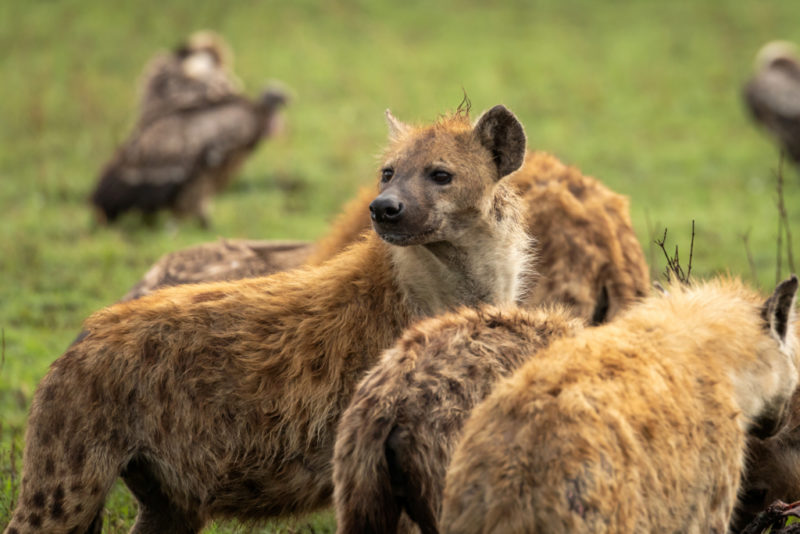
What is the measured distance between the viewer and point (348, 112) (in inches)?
552

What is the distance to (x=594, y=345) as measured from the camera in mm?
2900

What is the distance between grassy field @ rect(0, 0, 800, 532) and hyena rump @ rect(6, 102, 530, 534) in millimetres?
747

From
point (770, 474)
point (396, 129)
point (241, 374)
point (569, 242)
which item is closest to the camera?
point (241, 374)

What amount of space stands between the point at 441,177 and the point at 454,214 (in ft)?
0.48

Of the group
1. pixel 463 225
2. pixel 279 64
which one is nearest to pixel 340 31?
pixel 279 64

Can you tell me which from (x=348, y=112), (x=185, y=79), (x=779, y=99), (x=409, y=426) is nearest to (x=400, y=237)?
(x=409, y=426)

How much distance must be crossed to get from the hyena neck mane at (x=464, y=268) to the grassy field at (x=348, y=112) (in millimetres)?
1083

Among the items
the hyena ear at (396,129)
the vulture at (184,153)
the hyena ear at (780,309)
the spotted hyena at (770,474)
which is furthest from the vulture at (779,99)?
the hyena ear at (780,309)

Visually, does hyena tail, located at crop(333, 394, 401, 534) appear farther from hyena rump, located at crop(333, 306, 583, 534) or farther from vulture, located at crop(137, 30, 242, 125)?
vulture, located at crop(137, 30, 242, 125)

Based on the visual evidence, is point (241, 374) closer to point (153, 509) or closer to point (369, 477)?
point (153, 509)

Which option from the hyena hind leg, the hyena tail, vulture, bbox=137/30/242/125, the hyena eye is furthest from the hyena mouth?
vulture, bbox=137/30/242/125

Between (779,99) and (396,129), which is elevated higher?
(779,99)

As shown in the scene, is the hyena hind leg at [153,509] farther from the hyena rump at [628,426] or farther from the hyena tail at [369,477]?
the hyena rump at [628,426]

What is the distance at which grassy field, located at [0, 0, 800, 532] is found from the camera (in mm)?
8422
